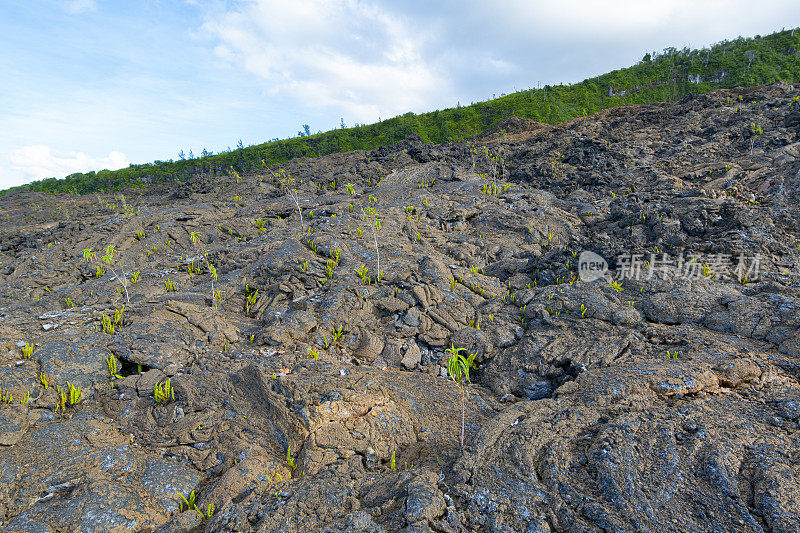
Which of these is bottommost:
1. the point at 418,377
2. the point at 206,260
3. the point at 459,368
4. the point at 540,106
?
the point at 418,377

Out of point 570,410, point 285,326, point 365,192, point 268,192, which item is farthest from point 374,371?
point 268,192

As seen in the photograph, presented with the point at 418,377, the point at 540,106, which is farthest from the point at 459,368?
the point at 540,106

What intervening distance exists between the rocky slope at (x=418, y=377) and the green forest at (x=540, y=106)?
923 inches

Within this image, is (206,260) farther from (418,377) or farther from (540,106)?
(540,106)

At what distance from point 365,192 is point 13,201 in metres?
30.3

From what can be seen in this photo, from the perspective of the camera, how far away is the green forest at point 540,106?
3117 centimetres

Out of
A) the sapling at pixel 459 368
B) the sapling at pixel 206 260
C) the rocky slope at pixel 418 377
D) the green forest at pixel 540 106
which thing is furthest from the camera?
the green forest at pixel 540 106

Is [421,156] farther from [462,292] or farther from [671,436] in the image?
[671,436]

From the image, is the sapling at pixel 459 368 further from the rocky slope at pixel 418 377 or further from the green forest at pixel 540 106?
the green forest at pixel 540 106

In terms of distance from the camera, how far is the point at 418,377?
6.22 meters

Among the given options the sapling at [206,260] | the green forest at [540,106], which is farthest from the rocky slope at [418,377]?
the green forest at [540,106]

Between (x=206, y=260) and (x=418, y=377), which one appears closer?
(x=418, y=377)

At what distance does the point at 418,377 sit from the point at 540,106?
116ft

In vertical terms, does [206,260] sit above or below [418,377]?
above
